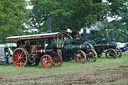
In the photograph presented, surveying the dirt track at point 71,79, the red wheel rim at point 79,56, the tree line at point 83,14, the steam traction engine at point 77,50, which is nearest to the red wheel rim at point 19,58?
the steam traction engine at point 77,50

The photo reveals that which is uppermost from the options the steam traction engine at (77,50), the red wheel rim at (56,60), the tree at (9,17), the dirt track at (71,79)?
the tree at (9,17)

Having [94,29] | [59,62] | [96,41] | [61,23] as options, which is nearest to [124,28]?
[94,29]

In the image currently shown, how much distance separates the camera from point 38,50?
32.7ft

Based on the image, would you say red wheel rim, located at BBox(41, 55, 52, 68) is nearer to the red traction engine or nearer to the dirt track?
the red traction engine

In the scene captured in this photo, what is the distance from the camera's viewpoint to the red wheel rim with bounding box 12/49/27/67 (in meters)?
10.1

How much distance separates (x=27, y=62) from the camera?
998 centimetres

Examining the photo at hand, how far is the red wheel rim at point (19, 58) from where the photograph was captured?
10065mm

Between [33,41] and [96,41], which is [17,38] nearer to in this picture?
[33,41]

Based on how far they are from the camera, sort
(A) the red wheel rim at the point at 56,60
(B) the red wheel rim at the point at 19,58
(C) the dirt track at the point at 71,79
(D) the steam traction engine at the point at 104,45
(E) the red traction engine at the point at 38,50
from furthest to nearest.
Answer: (D) the steam traction engine at the point at 104,45
(B) the red wheel rim at the point at 19,58
(A) the red wheel rim at the point at 56,60
(E) the red traction engine at the point at 38,50
(C) the dirt track at the point at 71,79

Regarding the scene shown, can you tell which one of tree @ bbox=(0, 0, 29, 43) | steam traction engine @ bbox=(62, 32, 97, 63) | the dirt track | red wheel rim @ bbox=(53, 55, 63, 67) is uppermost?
tree @ bbox=(0, 0, 29, 43)

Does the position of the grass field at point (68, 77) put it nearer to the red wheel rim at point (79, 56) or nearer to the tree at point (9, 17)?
the red wheel rim at point (79, 56)

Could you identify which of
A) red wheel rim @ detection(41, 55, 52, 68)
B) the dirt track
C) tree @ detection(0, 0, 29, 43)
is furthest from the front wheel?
tree @ detection(0, 0, 29, 43)

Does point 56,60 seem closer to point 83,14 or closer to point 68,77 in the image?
point 68,77

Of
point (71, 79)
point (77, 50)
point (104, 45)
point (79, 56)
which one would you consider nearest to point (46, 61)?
point (79, 56)
